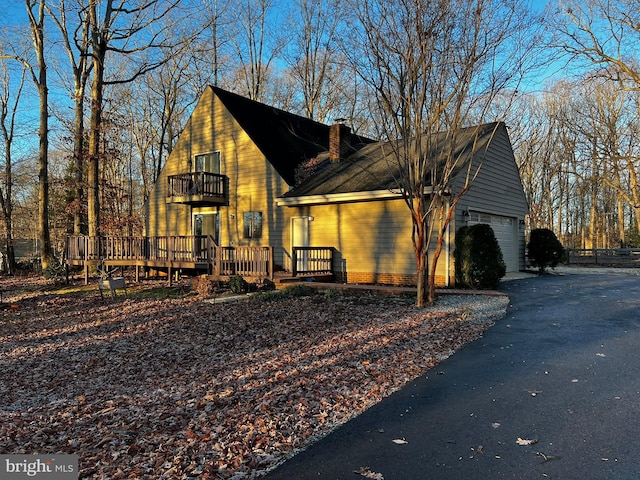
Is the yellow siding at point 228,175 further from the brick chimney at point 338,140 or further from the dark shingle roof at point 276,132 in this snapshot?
the brick chimney at point 338,140

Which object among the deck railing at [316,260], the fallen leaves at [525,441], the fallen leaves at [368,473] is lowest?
the fallen leaves at [368,473]

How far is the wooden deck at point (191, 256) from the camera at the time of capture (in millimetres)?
12570

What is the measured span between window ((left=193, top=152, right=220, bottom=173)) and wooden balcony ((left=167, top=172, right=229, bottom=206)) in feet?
1.94

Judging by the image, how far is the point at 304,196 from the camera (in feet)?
47.5

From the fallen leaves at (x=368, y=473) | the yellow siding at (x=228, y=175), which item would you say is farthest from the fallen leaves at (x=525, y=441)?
the yellow siding at (x=228, y=175)

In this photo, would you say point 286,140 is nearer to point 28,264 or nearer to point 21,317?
point 21,317

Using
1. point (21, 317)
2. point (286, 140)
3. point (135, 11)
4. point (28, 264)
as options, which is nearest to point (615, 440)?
point (21, 317)

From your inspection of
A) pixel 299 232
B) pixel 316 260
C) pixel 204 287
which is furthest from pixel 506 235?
pixel 204 287

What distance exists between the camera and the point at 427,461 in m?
2.93

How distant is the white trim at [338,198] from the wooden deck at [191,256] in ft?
5.37

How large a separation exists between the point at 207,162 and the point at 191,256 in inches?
185

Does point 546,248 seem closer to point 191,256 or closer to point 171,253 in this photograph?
point 191,256

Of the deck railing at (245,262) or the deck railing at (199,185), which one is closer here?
the deck railing at (245,262)

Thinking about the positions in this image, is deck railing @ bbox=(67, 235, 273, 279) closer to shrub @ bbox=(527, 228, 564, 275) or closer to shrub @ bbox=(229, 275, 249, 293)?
shrub @ bbox=(229, 275, 249, 293)
